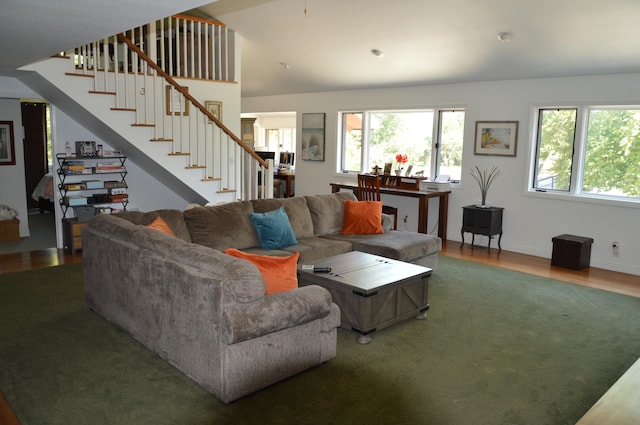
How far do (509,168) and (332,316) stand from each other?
4.55m

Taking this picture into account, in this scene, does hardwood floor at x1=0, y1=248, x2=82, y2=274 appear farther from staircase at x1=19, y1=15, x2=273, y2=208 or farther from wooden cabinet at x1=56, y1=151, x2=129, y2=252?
staircase at x1=19, y1=15, x2=273, y2=208

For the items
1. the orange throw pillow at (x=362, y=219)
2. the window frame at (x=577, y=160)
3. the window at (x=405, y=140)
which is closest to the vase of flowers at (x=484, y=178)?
the window at (x=405, y=140)

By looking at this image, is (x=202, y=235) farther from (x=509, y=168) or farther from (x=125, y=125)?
(x=509, y=168)

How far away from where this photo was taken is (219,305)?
2709mm

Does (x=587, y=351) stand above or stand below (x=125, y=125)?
below

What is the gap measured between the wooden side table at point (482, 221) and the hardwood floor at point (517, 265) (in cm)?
27

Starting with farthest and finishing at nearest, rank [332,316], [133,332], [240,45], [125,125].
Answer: [240,45] → [125,125] → [133,332] → [332,316]

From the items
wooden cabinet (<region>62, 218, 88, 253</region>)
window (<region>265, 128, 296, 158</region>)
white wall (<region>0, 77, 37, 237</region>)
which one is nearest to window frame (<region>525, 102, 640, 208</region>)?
wooden cabinet (<region>62, 218, 88, 253</region>)

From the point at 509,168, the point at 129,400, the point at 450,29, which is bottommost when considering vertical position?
the point at 129,400

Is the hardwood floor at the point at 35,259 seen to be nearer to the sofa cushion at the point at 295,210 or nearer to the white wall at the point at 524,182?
the sofa cushion at the point at 295,210

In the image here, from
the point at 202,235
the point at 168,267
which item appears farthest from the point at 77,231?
the point at 168,267

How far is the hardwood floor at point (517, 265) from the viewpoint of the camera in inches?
215

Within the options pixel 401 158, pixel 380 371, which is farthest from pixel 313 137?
pixel 380 371

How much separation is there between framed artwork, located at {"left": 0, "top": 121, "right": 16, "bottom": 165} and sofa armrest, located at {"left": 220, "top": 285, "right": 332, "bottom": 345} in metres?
5.84
